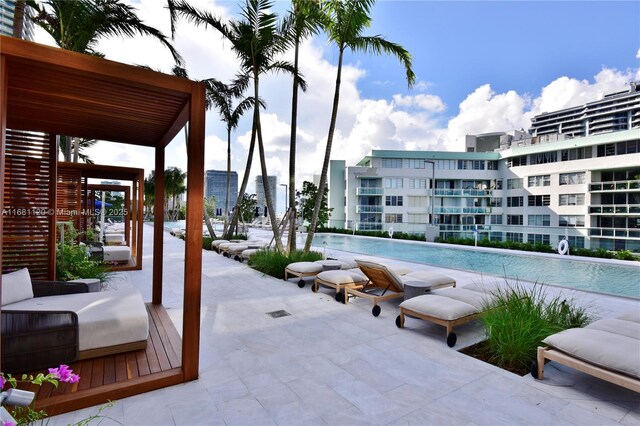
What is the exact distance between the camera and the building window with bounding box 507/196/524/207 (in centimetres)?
3238

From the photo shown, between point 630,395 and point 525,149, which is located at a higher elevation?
point 525,149

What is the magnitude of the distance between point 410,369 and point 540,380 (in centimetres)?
122

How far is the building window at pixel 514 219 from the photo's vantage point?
32719 mm

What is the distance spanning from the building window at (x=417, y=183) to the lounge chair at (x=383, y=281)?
30.0 metres

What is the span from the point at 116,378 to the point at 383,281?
13.0 feet

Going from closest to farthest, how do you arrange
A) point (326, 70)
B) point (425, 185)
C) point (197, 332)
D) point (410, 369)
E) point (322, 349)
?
Answer: point (197, 332), point (410, 369), point (322, 349), point (326, 70), point (425, 185)

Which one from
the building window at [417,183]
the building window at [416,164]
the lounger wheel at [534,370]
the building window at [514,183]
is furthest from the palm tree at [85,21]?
the building window at [514,183]

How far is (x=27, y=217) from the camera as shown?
4.98 meters

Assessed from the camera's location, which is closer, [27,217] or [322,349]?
[322,349]

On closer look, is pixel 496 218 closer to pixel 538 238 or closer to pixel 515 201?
pixel 515 201

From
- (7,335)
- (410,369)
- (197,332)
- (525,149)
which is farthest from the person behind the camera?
(525,149)

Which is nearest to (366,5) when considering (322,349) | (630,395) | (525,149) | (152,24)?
(152,24)

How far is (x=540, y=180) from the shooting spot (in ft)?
100

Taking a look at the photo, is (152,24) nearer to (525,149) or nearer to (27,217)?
(27,217)
